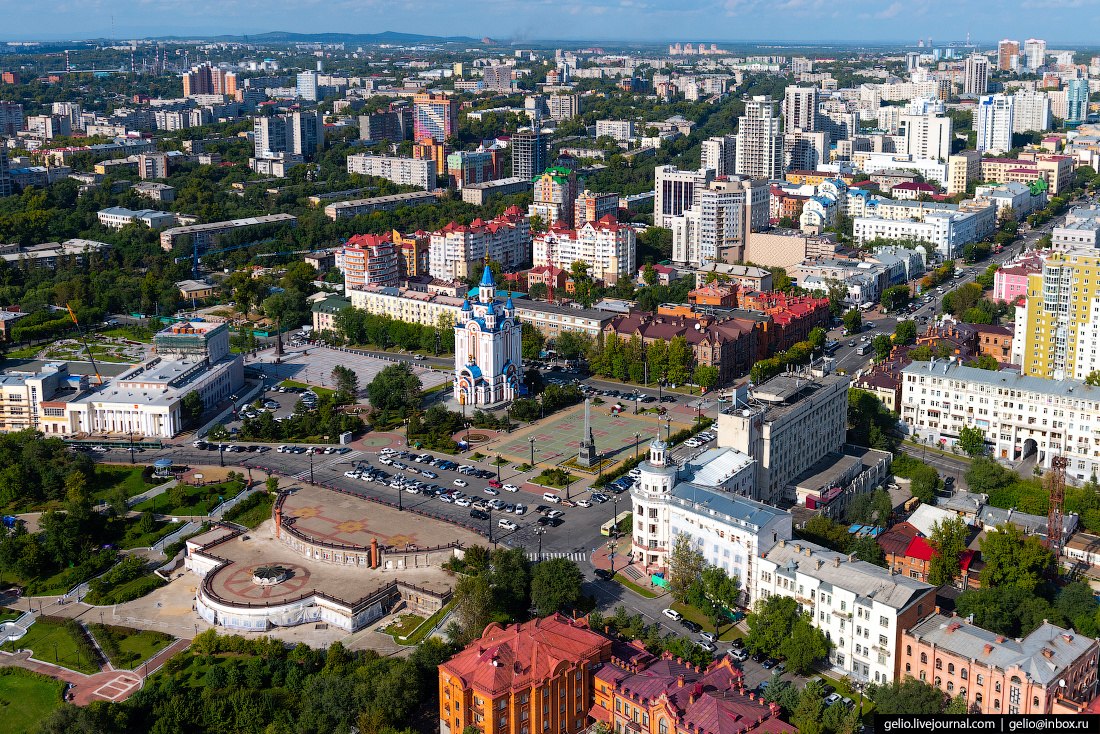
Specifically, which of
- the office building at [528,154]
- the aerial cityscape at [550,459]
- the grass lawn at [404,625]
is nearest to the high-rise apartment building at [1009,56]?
the aerial cityscape at [550,459]

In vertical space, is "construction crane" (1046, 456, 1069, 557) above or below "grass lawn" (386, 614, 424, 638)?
above

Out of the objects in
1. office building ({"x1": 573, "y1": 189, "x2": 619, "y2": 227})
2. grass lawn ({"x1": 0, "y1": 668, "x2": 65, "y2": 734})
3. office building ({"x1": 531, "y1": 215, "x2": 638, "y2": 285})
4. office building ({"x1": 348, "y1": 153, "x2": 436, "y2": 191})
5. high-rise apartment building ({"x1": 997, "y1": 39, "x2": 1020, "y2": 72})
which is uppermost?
high-rise apartment building ({"x1": 997, "y1": 39, "x2": 1020, "y2": 72})

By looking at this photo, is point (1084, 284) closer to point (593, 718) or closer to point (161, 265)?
point (593, 718)

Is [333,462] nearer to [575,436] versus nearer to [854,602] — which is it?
[575,436]

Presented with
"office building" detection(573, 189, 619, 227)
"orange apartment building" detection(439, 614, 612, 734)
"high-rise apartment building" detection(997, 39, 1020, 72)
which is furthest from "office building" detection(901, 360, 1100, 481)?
"high-rise apartment building" detection(997, 39, 1020, 72)

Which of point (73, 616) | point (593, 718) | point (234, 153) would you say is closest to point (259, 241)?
point (234, 153)

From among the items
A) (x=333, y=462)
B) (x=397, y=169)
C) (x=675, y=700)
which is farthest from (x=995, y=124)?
(x=675, y=700)

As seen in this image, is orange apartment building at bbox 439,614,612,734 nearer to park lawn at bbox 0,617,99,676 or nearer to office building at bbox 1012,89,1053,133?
park lawn at bbox 0,617,99,676
